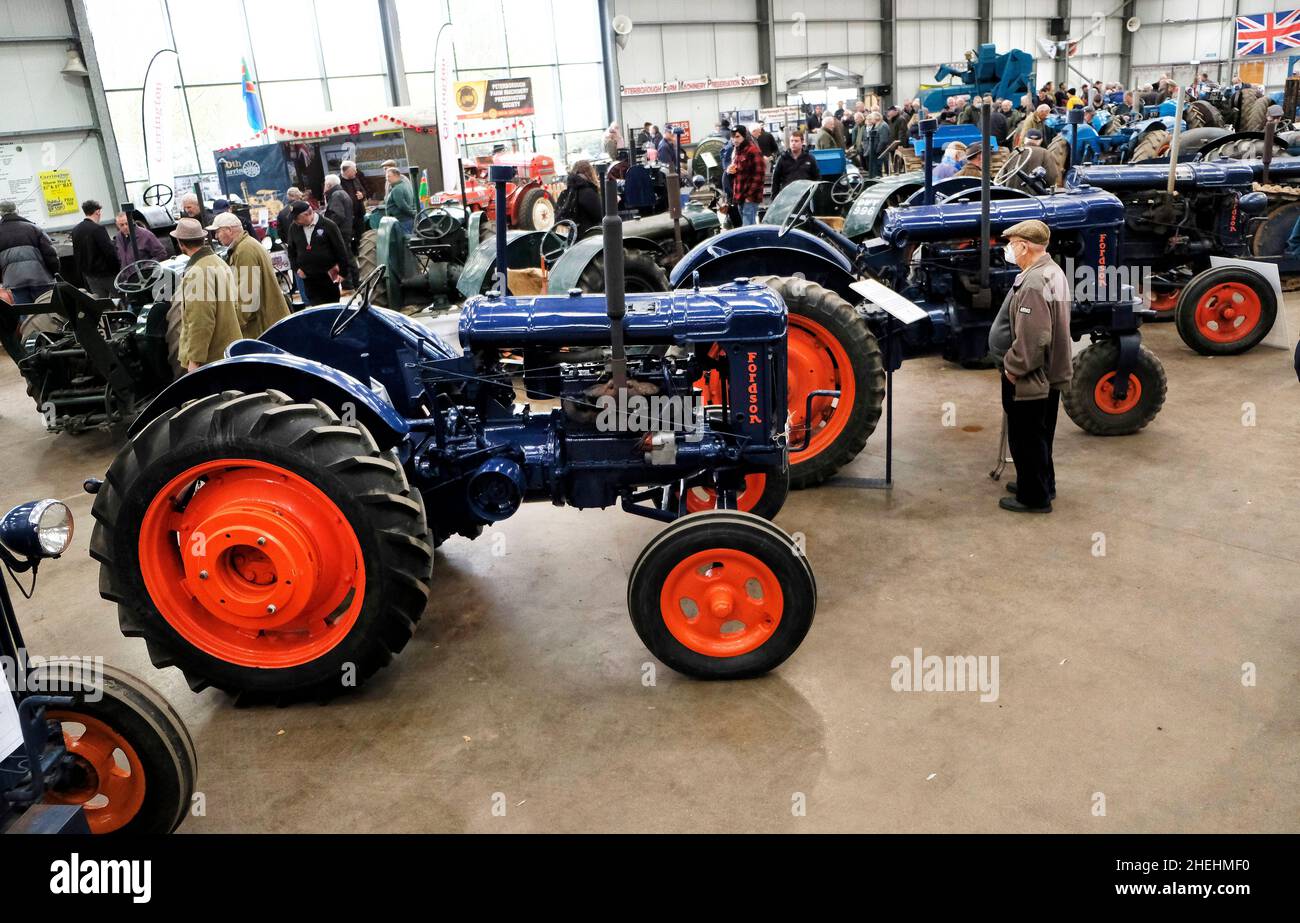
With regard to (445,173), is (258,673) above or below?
below

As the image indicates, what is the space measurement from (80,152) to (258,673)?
15.1m

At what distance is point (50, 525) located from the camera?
8.28 ft

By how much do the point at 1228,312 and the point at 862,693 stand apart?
525 cm

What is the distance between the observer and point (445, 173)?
13656 millimetres

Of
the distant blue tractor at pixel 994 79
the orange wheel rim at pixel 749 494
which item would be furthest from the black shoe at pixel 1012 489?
the distant blue tractor at pixel 994 79

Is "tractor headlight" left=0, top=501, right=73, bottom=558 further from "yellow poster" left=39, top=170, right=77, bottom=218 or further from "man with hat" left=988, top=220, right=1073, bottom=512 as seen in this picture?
"yellow poster" left=39, top=170, right=77, bottom=218

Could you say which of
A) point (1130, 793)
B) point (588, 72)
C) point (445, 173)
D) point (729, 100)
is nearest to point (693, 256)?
point (1130, 793)

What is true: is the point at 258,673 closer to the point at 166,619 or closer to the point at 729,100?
the point at 166,619

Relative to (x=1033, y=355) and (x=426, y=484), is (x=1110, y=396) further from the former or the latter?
(x=426, y=484)

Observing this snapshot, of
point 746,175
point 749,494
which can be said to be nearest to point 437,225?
point 746,175

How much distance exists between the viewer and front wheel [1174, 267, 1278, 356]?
7090 mm

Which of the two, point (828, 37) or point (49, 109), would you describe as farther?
point (828, 37)

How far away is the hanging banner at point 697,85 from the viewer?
2338cm

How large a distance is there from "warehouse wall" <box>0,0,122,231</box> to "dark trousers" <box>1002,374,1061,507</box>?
600 inches
